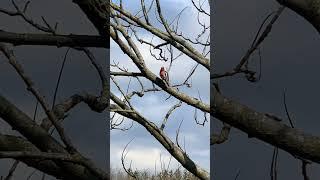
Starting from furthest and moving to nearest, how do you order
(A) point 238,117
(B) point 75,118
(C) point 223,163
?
(C) point 223,163 < (B) point 75,118 < (A) point 238,117

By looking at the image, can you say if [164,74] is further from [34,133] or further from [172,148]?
[34,133]

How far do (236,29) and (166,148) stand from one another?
0.36 m

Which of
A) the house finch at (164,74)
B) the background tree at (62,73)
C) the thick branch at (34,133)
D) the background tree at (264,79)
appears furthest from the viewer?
the house finch at (164,74)

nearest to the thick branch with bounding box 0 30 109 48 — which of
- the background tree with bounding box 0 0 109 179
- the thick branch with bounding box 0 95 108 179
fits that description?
the background tree with bounding box 0 0 109 179

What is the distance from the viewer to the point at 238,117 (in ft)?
2.78

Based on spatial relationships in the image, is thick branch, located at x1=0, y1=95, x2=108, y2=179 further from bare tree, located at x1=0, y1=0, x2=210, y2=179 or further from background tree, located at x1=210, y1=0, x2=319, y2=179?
background tree, located at x1=210, y1=0, x2=319, y2=179

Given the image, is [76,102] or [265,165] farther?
[265,165]

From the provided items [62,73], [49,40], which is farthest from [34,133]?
[62,73]

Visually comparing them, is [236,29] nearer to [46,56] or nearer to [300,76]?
[300,76]

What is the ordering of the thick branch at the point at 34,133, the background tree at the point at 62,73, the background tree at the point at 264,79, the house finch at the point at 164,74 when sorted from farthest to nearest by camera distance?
the house finch at the point at 164,74 → the background tree at the point at 264,79 → the background tree at the point at 62,73 → the thick branch at the point at 34,133

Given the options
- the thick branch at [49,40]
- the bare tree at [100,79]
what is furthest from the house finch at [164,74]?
the thick branch at [49,40]

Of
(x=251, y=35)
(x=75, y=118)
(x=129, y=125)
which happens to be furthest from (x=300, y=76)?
(x=75, y=118)

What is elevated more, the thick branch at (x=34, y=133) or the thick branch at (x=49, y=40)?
the thick branch at (x=49, y=40)

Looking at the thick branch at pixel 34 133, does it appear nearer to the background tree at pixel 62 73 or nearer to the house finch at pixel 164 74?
the background tree at pixel 62 73
